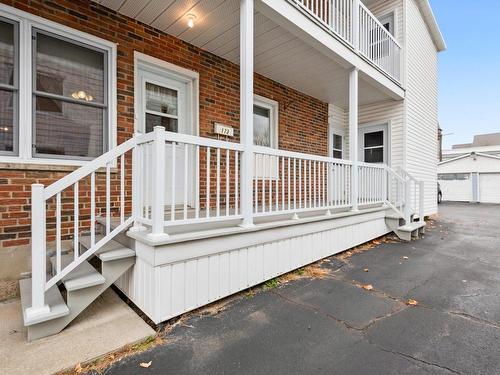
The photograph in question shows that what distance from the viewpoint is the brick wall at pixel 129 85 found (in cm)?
293

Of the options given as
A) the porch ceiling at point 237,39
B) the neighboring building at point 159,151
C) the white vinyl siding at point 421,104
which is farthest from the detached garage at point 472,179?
the porch ceiling at point 237,39

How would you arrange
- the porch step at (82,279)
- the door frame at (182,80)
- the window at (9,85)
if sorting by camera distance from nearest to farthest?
1. the porch step at (82,279)
2. the window at (9,85)
3. the door frame at (182,80)

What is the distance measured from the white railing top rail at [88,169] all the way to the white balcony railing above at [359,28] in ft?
9.25

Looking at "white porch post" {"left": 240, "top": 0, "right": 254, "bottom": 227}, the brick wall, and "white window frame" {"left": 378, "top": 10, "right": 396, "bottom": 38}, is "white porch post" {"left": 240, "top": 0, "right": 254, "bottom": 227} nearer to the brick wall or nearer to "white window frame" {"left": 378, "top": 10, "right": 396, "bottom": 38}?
the brick wall

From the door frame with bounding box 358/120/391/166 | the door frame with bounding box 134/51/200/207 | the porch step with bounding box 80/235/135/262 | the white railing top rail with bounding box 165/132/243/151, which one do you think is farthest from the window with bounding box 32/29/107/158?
the door frame with bounding box 358/120/391/166

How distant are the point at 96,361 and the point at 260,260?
1.83 metres

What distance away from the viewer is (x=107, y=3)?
3459 millimetres

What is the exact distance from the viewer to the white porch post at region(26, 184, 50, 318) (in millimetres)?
2059

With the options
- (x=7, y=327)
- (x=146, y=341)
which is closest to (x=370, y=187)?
(x=146, y=341)

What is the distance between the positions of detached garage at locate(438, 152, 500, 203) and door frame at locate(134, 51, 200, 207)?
2063 centimetres

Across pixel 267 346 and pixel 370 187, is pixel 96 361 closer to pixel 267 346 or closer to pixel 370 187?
pixel 267 346

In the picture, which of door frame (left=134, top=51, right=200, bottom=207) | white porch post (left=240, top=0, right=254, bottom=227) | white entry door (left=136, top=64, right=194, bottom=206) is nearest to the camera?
white porch post (left=240, top=0, right=254, bottom=227)

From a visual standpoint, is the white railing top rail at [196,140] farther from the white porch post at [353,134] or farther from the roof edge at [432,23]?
the roof edge at [432,23]

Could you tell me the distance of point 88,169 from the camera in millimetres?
2354
